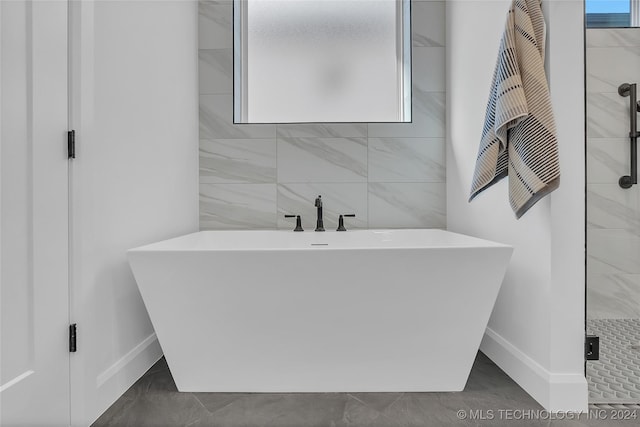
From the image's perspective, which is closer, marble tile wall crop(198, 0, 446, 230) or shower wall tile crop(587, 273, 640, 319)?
shower wall tile crop(587, 273, 640, 319)

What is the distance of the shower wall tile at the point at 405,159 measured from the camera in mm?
2627

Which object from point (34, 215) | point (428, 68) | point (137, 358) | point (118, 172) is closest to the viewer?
point (34, 215)

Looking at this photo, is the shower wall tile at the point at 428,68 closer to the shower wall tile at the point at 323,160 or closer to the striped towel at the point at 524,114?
the shower wall tile at the point at 323,160

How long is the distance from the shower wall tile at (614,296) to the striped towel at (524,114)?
1.39 m

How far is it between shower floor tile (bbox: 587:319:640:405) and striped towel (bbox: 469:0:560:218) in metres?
0.80

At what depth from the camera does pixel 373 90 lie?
8.89 ft

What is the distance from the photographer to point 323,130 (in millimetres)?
2635

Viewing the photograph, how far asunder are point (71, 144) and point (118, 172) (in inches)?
11.4

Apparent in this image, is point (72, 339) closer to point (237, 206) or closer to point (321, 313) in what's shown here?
point (321, 313)

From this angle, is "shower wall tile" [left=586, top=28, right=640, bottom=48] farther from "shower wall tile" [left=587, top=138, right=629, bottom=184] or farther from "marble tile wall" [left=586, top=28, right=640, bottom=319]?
"shower wall tile" [left=587, top=138, right=629, bottom=184]

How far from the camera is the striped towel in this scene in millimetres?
1409

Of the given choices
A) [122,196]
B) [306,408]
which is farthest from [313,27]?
[306,408]

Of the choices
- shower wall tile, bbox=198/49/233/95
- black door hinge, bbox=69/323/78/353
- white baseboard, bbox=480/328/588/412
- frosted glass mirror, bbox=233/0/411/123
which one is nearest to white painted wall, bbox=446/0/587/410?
white baseboard, bbox=480/328/588/412

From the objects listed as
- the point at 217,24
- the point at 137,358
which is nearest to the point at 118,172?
the point at 137,358
